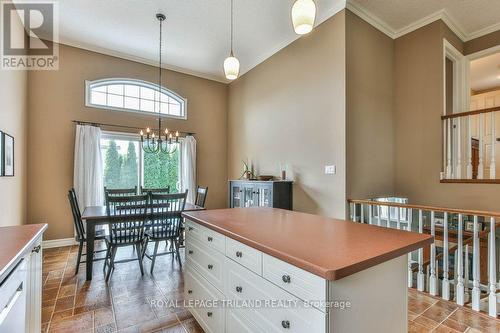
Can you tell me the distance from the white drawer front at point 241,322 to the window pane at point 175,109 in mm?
4657

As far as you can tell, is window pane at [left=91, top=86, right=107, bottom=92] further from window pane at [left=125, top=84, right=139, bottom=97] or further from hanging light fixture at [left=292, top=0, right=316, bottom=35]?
hanging light fixture at [left=292, top=0, right=316, bottom=35]

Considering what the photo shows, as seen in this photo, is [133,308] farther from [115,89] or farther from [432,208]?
[115,89]

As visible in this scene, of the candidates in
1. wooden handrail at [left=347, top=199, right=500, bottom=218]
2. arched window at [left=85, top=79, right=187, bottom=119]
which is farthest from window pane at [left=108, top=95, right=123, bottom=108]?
wooden handrail at [left=347, top=199, right=500, bottom=218]

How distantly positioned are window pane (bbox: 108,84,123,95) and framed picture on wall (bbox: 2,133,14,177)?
1.96 m

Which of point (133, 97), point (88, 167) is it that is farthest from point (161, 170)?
point (133, 97)

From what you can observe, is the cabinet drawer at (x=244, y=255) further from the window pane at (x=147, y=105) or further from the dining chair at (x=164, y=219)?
the window pane at (x=147, y=105)

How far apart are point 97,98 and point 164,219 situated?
2.95 m

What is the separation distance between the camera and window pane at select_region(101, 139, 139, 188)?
185 inches

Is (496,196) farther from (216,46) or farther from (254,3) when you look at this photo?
(216,46)

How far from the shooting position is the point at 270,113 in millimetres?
4797

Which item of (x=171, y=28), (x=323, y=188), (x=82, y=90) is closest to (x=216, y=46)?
(x=171, y=28)

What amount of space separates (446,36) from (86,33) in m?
5.71

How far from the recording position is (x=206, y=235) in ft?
6.11

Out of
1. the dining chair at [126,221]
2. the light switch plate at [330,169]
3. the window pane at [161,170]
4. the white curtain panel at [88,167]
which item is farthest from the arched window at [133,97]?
the light switch plate at [330,169]
